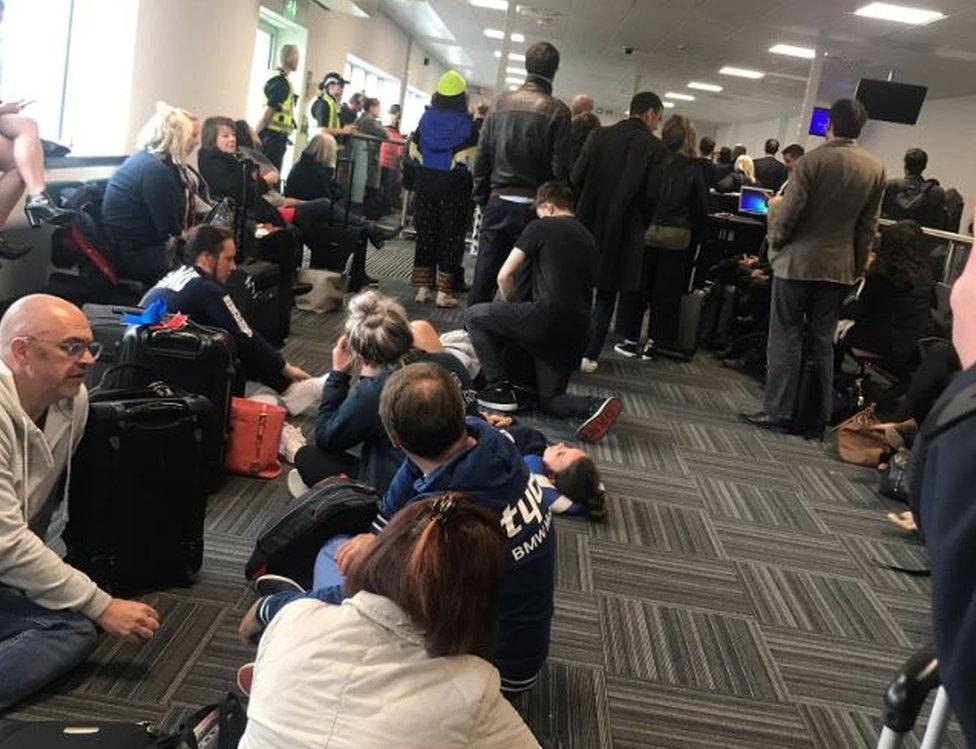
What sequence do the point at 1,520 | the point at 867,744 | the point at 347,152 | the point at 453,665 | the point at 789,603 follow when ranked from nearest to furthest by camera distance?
the point at 453,665 → the point at 1,520 → the point at 867,744 → the point at 789,603 → the point at 347,152

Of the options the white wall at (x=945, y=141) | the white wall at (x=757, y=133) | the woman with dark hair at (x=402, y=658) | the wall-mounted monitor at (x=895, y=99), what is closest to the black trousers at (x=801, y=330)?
the woman with dark hair at (x=402, y=658)

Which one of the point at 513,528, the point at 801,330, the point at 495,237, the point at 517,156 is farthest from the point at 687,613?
the point at 517,156

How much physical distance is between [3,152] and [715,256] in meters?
4.63

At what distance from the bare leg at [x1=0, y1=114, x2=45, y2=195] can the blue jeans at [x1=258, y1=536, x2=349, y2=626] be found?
3058mm

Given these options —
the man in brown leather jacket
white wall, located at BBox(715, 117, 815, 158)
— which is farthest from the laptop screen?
white wall, located at BBox(715, 117, 815, 158)

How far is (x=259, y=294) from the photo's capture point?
469 centimetres

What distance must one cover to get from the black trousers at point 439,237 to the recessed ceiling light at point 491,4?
5.72 m

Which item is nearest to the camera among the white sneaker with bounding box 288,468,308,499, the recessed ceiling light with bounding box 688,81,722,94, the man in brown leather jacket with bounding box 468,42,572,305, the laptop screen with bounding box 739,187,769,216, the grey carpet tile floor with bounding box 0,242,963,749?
the grey carpet tile floor with bounding box 0,242,963,749

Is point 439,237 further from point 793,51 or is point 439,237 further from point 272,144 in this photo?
point 793,51

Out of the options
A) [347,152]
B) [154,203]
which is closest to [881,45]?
[347,152]

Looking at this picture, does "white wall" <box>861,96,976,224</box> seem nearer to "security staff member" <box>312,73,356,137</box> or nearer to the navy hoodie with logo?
"security staff member" <box>312,73,356,137</box>

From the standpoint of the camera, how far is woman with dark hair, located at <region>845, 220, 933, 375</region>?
4793mm

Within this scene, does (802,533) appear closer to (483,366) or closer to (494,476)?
(483,366)

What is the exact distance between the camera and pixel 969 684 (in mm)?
558
